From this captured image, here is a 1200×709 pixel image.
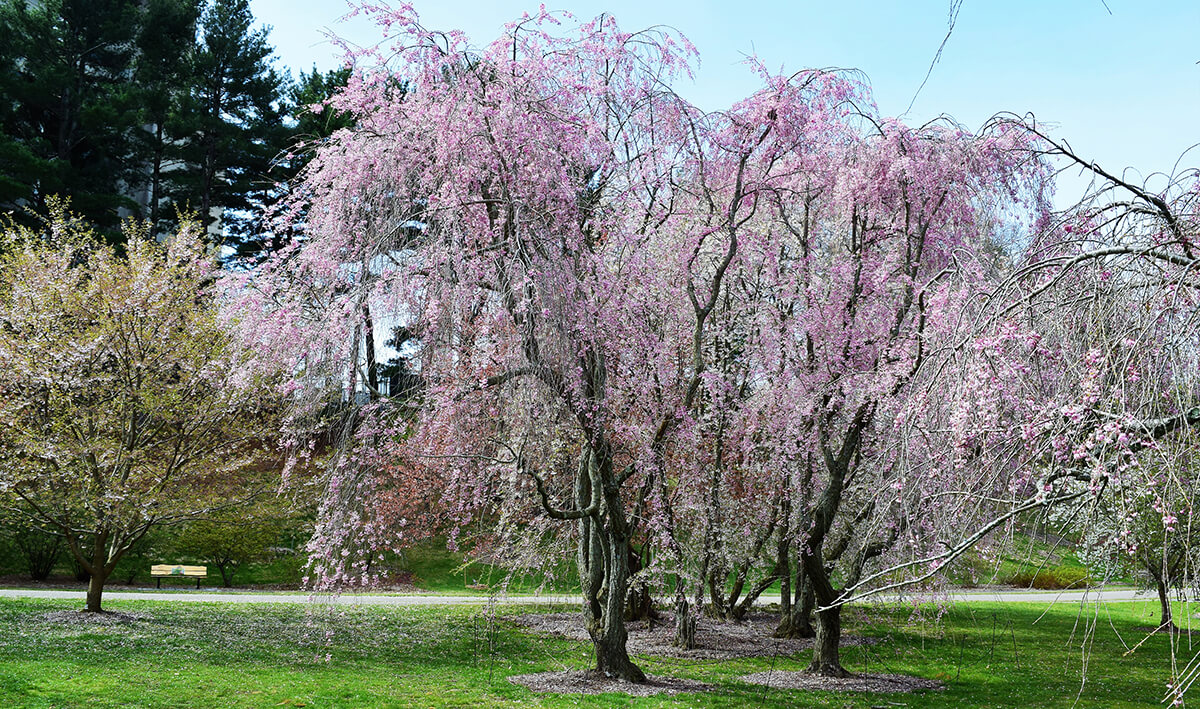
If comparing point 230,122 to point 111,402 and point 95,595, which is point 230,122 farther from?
point 95,595

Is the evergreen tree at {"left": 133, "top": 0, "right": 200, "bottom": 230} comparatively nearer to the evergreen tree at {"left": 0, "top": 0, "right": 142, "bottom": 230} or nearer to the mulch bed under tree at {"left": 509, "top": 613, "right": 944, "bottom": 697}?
the evergreen tree at {"left": 0, "top": 0, "right": 142, "bottom": 230}

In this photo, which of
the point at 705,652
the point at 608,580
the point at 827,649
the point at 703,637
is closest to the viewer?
the point at 608,580

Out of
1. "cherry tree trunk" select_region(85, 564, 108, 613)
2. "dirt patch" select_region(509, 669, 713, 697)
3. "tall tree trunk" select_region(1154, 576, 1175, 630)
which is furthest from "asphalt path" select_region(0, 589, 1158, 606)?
"dirt patch" select_region(509, 669, 713, 697)

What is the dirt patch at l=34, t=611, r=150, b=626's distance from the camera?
11.3 metres

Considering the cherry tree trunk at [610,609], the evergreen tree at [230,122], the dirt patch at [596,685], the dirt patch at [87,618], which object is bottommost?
the dirt patch at [596,685]

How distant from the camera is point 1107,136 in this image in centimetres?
318

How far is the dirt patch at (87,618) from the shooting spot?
36.9ft

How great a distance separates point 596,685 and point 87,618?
770cm

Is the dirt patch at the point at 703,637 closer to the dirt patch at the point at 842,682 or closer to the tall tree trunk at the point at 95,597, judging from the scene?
the dirt patch at the point at 842,682

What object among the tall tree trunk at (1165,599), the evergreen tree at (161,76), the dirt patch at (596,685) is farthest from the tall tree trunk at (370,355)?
the evergreen tree at (161,76)

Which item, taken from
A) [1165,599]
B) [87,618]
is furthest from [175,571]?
[1165,599]

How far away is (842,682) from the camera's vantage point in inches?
372

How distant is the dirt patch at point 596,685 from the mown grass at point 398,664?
23 cm

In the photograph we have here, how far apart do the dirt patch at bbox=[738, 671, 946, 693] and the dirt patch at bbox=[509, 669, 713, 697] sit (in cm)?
86
